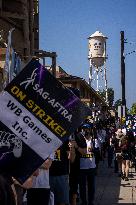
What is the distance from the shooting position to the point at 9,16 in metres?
14.6

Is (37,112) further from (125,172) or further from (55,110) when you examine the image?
(125,172)

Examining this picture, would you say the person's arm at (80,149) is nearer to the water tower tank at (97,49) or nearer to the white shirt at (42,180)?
the white shirt at (42,180)

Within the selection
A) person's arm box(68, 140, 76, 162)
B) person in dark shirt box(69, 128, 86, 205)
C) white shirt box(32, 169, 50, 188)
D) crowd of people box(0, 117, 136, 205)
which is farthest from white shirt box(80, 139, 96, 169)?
white shirt box(32, 169, 50, 188)

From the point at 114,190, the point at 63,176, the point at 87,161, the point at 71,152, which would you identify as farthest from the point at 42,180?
the point at 114,190

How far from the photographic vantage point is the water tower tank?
5975 cm

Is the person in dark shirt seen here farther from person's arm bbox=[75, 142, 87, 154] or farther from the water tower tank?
the water tower tank

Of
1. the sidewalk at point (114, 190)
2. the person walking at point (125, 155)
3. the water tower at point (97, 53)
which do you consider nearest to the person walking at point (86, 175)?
the sidewalk at point (114, 190)

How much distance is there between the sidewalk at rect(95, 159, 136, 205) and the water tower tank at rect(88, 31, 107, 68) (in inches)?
1788

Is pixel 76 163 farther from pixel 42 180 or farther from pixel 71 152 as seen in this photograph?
pixel 42 180

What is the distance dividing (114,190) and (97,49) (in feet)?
167

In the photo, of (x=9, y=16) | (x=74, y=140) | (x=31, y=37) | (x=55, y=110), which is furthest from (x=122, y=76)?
(x=55, y=110)

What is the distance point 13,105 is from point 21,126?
0.17 meters

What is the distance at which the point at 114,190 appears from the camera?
1123 centimetres

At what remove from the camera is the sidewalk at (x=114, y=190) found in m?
9.60
